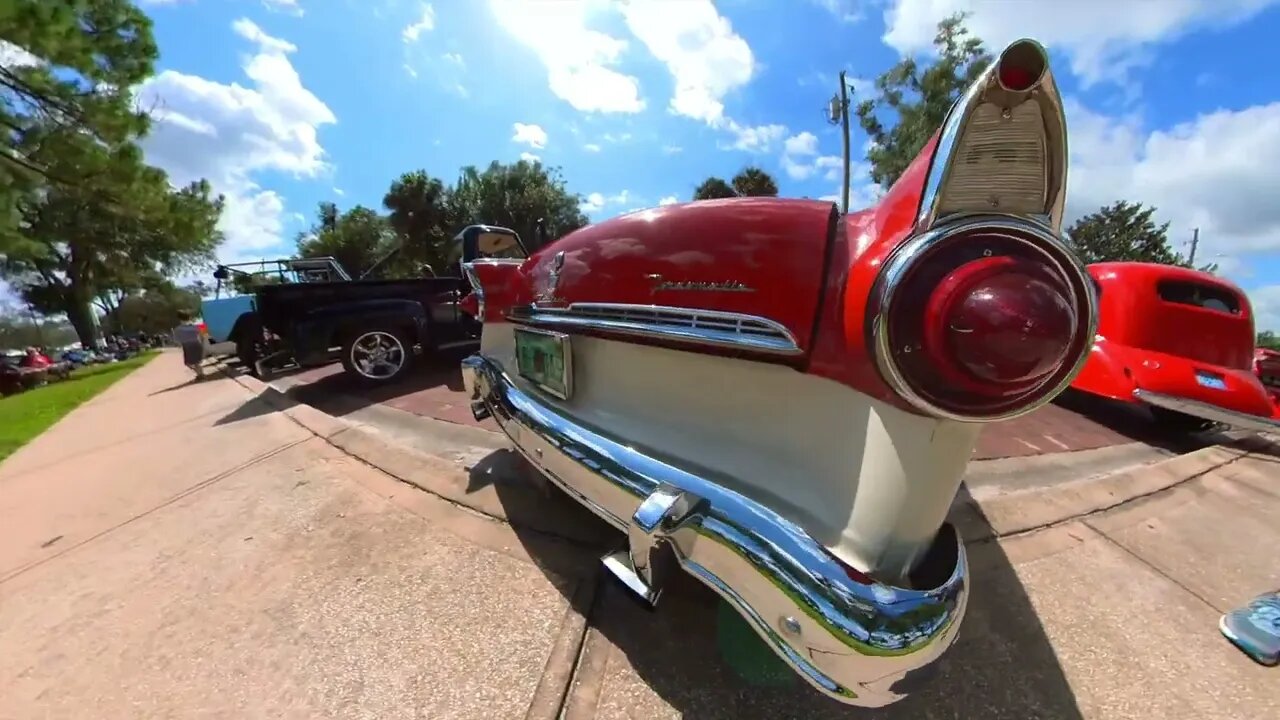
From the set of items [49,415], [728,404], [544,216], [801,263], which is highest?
[544,216]

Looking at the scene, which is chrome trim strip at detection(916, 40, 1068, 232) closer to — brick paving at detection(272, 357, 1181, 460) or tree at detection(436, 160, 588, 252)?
brick paving at detection(272, 357, 1181, 460)

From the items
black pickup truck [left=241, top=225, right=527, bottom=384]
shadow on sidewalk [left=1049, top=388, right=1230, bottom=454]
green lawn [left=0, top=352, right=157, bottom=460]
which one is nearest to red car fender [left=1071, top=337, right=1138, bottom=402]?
shadow on sidewalk [left=1049, top=388, right=1230, bottom=454]

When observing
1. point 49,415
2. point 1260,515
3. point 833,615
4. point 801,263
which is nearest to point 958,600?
point 833,615

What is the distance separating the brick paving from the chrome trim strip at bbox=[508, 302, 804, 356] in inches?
91.2

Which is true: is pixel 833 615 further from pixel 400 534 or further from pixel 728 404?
pixel 400 534

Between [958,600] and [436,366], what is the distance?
6.09 m

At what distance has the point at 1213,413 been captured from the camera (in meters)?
3.09

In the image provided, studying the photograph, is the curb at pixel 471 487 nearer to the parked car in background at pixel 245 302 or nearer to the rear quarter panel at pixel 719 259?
the rear quarter panel at pixel 719 259

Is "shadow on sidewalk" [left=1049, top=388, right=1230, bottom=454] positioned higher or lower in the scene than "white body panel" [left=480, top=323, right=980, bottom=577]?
lower

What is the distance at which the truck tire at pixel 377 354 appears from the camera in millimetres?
5199

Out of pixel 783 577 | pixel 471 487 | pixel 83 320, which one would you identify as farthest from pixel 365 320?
pixel 83 320

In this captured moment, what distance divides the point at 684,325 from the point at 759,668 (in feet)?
3.68

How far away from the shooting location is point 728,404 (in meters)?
1.40

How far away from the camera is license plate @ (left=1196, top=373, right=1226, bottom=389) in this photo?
3416 millimetres
